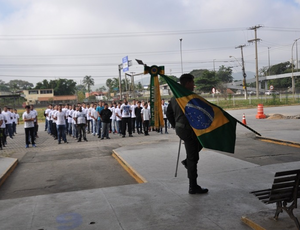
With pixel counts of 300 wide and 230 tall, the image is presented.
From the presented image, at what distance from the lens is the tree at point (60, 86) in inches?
3789

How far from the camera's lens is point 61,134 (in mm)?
17391

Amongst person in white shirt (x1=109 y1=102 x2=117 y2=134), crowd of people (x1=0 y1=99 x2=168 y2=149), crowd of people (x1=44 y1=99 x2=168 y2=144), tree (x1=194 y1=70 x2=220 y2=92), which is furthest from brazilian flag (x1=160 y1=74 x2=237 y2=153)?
tree (x1=194 y1=70 x2=220 y2=92)

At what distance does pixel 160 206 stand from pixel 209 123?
5.49ft

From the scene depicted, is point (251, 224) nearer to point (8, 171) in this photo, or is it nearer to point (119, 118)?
point (8, 171)

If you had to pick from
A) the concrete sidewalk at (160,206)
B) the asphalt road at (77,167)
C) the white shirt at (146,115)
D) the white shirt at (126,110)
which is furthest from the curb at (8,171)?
the white shirt at (146,115)

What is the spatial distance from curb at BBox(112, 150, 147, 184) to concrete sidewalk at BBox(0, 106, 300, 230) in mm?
87

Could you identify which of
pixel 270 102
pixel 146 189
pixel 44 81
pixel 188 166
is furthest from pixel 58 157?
pixel 44 81

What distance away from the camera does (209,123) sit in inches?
234

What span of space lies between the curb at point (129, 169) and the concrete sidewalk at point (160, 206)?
0.29 ft

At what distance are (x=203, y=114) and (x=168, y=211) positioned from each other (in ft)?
5.92

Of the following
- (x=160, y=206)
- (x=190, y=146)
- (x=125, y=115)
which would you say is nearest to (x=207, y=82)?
(x=125, y=115)

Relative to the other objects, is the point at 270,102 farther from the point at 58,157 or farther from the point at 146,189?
the point at 146,189

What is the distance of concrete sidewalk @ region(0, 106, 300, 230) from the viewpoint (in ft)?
16.0

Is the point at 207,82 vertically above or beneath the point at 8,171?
above
